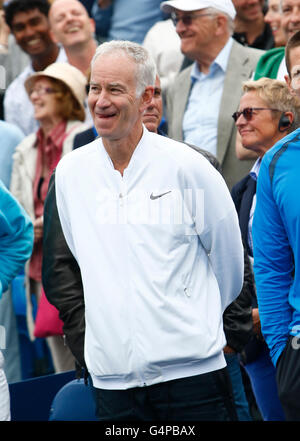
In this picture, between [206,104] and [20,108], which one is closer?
[206,104]

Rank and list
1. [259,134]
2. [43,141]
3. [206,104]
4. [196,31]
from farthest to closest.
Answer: [43,141] → [196,31] → [206,104] → [259,134]

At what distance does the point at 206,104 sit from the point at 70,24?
197 cm

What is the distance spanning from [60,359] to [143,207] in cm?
309

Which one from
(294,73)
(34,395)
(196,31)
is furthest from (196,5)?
(34,395)

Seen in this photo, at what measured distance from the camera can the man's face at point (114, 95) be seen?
3.83 metres

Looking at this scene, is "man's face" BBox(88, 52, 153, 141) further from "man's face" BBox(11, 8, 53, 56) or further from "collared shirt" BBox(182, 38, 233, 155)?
"man's face" BBox(11, 8, 53, 56)

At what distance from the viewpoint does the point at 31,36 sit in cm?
822

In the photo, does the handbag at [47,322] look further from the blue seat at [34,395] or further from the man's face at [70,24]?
the man's face at [70,24]

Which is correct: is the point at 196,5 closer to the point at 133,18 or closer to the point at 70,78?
the point at 70,78

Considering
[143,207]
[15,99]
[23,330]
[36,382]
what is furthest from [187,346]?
[15,99]

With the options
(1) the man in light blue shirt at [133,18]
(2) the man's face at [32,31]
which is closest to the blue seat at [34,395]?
(2) the man's face at [32,31]

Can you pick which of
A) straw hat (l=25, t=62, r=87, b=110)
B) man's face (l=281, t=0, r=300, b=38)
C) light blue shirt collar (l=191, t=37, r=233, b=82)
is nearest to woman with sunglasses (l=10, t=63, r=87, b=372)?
straw hat (l=25, t=62, r=87, b=110)

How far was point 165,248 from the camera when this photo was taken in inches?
146

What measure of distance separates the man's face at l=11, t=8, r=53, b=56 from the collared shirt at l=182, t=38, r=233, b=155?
6.71 ft
